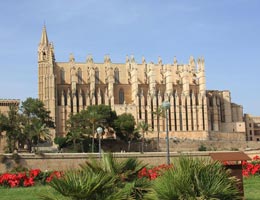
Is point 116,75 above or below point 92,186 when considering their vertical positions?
above

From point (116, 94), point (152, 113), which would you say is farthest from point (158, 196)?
point (116, 94)

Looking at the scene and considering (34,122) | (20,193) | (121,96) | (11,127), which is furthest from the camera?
(121,96)

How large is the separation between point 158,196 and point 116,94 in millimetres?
66560

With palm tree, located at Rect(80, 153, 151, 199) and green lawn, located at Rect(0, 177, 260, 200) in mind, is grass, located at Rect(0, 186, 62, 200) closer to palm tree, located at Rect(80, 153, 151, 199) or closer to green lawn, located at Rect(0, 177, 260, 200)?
green lawn, located at Rect(0, 177, 260, 200)

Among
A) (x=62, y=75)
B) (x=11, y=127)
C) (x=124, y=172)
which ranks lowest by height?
(x=124, y=172)

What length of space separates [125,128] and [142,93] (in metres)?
13.3

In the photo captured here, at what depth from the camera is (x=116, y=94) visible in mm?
74312

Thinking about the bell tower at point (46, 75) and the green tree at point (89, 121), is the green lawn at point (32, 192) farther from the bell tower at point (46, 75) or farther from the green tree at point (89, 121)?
the bell tower at point (46, 75)

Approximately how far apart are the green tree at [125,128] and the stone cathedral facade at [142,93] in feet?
20.4

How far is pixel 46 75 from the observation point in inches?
2712

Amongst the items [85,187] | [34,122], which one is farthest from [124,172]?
[34,122]

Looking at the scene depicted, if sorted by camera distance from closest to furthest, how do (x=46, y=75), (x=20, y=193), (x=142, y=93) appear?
(x=20, y=193) < (x=46, y=75) < (x=142, y=93)

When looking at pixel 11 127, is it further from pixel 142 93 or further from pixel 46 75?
pixel 142 93

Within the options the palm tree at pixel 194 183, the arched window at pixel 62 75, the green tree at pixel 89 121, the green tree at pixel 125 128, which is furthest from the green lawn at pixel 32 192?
the arched window at pixel 62 75
